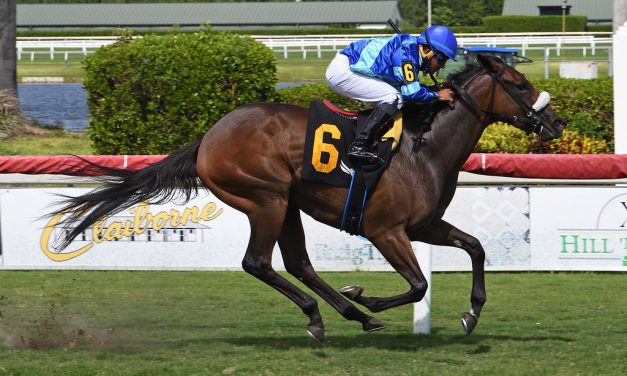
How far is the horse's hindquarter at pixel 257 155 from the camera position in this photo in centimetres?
604

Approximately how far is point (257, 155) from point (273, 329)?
55.3 inches

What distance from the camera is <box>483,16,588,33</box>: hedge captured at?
45.5m

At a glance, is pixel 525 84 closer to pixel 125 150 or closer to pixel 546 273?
pixel 546 273

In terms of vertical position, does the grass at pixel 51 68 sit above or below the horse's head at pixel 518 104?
above

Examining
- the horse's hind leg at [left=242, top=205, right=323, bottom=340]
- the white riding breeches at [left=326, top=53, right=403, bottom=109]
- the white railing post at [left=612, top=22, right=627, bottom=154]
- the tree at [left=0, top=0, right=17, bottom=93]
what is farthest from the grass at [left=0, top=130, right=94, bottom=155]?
the white riding breeches at [left=326, top=53, right=403, bottom=109]

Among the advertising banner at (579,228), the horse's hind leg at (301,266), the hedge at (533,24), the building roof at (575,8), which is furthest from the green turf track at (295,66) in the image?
the building roof at (575,8)

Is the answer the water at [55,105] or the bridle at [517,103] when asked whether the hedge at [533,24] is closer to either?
the water at [55,105]

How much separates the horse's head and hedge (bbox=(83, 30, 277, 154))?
5463 mm

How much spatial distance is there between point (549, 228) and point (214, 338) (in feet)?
12.4

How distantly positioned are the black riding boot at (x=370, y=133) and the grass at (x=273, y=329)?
3.85ft

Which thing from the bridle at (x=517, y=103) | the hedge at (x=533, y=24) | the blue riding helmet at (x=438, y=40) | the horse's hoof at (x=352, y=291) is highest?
the hedge at (x=533, y=24)

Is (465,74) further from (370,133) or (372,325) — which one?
(372,325)

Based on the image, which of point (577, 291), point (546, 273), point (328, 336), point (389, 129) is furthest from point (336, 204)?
point (546, 273)

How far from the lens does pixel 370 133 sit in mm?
5844
